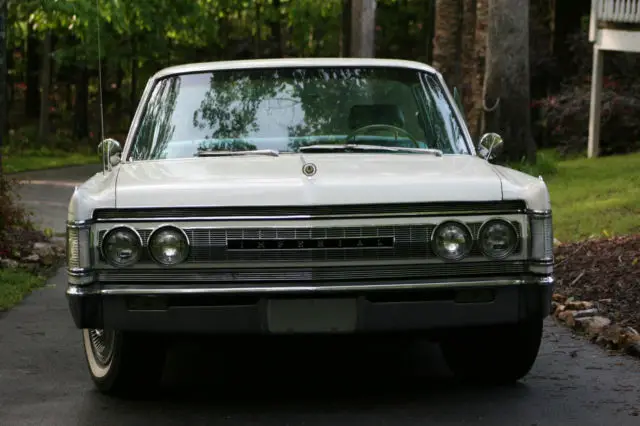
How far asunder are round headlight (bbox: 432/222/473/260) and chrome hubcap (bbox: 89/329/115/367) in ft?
5.27

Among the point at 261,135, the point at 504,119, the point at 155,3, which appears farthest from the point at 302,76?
the point at 155,3

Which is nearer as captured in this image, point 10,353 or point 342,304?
point 342,304

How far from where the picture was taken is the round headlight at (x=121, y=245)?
6.25m

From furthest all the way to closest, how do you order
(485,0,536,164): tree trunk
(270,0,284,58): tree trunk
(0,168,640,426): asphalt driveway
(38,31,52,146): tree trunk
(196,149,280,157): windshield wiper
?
(270,0,284,58): tree trunk → (38,31,52,146): tree trunk → (485,0,536,164): tree trunk → (196,149,280,157): windshield wiper → (0,168,640,426): asphalt driveway

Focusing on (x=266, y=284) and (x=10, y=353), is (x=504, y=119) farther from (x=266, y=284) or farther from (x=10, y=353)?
(x=266, y=284)

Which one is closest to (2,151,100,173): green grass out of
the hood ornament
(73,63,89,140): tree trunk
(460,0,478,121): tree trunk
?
(73,63,89,140): tree trunk

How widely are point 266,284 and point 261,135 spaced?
1517 millimetres

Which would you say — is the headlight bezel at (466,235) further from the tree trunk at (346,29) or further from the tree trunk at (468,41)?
the tree trunk at (468,41)

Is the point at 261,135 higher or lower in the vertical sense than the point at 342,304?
higher

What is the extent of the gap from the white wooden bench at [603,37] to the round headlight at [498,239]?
17309 mm

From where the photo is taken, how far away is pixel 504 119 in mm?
21484

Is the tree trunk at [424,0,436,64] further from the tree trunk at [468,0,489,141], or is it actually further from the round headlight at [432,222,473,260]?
the round headlight at [432,222,473,260]

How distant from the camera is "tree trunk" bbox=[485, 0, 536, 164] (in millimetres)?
20891

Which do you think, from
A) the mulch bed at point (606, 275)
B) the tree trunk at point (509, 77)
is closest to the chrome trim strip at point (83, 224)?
the mulch bed at point (606, 275)
